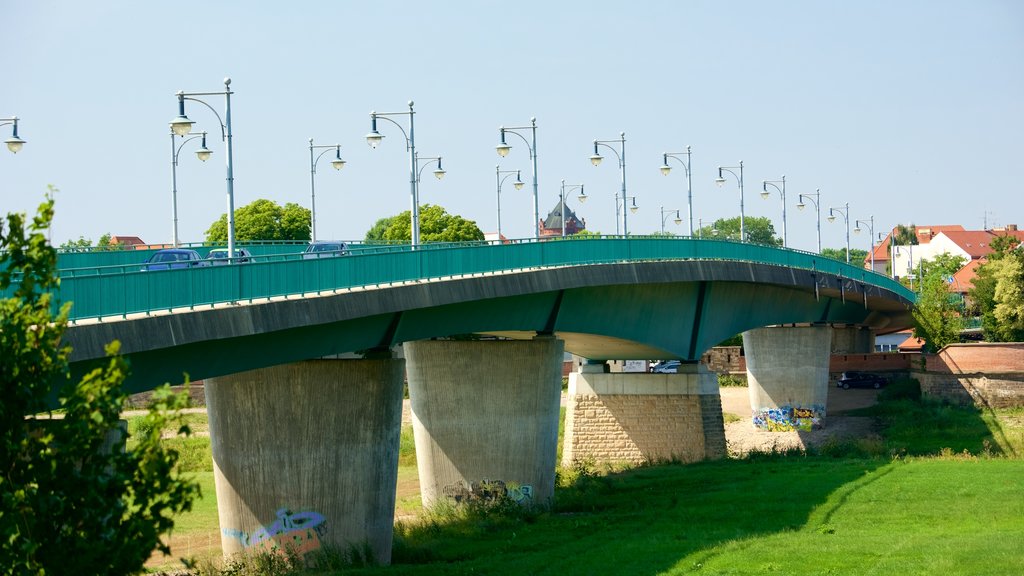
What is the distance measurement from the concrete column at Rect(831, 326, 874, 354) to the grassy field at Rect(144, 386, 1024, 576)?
137 feet

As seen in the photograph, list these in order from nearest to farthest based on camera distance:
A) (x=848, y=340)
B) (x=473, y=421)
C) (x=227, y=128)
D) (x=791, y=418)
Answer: (x=227, y=128), (x=473, y=421), (x=791, y=418), (x=848, y=340)

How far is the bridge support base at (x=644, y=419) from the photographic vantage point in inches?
2147

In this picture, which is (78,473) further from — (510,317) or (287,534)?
(510,317)

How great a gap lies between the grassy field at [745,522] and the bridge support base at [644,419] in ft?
6.05

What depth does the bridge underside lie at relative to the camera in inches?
932

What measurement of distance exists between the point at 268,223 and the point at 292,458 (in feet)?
207

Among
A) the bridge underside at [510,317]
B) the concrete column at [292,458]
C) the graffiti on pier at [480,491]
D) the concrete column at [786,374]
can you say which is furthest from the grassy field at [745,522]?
the concrete column at [786,374]

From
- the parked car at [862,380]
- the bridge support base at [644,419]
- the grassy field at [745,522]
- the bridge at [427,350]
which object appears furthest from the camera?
the parked car at [862,380]

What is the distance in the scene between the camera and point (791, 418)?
247 ft

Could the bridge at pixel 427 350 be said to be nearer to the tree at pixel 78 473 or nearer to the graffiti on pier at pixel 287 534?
the graffiti on pier at pixel 287 534

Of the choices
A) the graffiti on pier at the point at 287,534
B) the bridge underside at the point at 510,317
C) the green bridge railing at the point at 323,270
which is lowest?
the graffiti on pier at the point at 287,534

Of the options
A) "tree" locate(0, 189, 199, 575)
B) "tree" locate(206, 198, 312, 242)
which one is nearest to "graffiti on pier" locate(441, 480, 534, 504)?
"tree" locate(0, 189, 199, 575)

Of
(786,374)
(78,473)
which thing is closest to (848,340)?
(786,374)

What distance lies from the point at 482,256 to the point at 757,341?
136 ft
